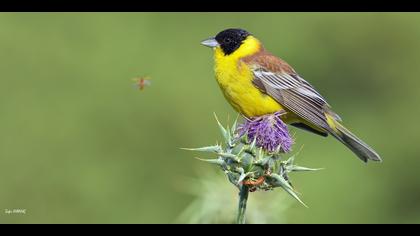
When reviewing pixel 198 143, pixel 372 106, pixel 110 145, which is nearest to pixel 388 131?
pixel 372 106

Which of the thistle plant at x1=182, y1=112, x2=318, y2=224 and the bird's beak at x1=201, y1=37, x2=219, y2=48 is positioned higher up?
the bird's beak at x1=201, y1=37, x2=219, y2=48

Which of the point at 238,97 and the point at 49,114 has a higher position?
the point at 238,97

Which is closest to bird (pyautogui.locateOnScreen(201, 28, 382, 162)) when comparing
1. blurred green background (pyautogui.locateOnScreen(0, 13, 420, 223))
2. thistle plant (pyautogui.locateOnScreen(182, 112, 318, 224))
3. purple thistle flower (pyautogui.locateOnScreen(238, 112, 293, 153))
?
purple thistle flower (pyautogui.locateOnScreen(238, 112, 293, 153))

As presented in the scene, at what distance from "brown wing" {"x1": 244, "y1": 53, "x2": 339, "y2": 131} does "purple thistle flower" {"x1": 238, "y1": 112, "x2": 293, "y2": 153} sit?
871 mm

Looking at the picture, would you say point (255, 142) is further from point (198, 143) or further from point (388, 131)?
point (388, 131)

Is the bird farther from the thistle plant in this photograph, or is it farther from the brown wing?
the thistle plant

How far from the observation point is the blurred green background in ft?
32.7

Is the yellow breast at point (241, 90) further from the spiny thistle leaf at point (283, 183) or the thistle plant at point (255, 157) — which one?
the spiny thistle leaf at point (283, 183)

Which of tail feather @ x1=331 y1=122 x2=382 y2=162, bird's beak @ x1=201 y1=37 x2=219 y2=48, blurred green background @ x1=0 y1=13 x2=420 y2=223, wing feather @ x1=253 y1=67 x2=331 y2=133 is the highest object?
bird's beak @ x1=201 y1=37 x2=219 y2=48

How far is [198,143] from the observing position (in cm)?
1048

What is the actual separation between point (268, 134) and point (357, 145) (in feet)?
5.42

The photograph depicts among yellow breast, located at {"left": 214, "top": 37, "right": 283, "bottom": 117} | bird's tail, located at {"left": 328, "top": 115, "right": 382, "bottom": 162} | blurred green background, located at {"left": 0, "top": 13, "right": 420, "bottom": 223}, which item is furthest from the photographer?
blurred green background, located at {"left": 0, "top": 13, "right": 420, "bottom": 223}

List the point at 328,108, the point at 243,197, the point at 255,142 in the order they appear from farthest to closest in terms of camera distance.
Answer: the point at 328,108 < the point at 255,142 < the point at 243,197
